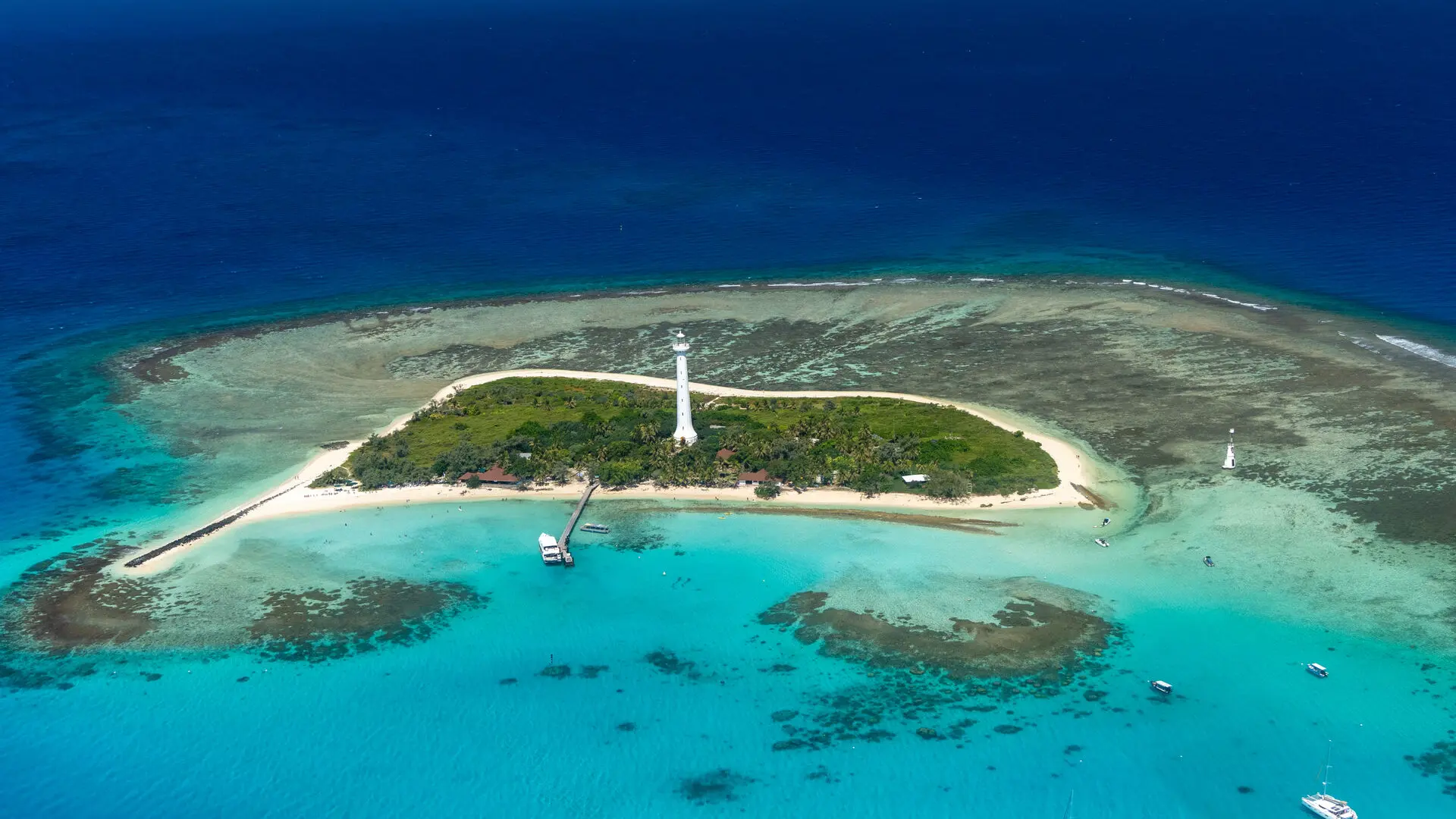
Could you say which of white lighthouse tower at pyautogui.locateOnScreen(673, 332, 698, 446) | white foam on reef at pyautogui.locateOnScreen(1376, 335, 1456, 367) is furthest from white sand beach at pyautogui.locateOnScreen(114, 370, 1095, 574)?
white foam on reef at pyautogui.locateOnScreen(1376, 335, 1456, 367)

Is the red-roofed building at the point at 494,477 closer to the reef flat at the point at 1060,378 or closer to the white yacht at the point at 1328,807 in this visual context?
the reef flat at the point at 1060,378

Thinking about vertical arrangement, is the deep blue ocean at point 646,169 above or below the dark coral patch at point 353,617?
above

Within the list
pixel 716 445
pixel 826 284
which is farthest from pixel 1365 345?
pixel 716 445

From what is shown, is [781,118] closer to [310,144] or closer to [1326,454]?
[310,144]

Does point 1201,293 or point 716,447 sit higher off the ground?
point 1201,293

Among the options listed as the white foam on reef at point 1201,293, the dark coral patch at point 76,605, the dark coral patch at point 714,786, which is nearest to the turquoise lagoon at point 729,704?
the dark coral patch at point 714,786

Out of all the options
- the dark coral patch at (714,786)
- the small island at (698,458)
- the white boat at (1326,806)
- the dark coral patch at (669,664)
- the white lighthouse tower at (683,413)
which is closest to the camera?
the white boat at (1326,806)

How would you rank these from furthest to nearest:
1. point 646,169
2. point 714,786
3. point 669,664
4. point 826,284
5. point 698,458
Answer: point 646,169 → point 826,284 → point 698,458 → point 669,664 → point 714,786

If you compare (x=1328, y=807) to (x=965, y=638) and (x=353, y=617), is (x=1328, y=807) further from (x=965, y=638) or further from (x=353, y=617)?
(x=353, y=617)
